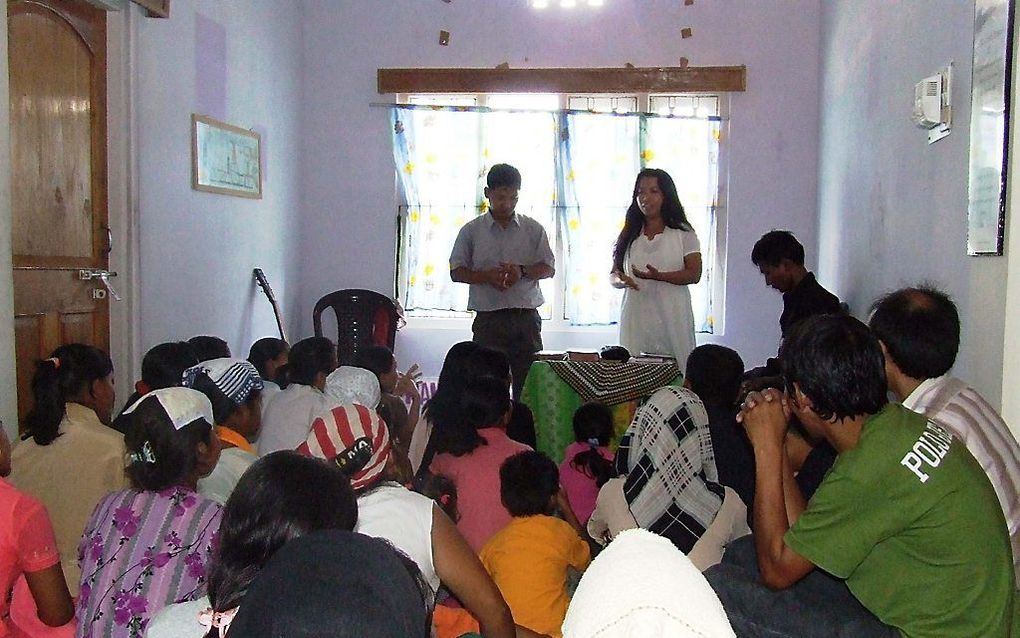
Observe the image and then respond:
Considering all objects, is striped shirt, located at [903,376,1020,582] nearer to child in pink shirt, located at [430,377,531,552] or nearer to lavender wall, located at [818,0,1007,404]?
lavender wall, located at [818,0,1007,404]

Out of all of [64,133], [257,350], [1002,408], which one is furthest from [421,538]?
[64,133]

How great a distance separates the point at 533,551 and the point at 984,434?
1019mm

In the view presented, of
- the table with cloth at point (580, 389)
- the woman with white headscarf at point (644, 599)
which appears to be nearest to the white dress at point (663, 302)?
the table with cloth at point (580, 389)

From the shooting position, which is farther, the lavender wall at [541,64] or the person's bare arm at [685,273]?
the lavender wall at [541,64]

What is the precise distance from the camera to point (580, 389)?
377cm

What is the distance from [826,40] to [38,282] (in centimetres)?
451

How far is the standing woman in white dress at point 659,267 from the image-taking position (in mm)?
4559

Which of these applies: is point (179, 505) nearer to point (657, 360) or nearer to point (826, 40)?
point (657, 360)

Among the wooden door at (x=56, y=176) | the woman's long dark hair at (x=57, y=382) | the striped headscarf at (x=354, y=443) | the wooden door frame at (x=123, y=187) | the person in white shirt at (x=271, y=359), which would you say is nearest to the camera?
the striped headscarf at (x=354, y=443)

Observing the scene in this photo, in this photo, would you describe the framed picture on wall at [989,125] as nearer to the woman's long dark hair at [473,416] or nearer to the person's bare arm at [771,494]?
the person's bare arm at [771,494]

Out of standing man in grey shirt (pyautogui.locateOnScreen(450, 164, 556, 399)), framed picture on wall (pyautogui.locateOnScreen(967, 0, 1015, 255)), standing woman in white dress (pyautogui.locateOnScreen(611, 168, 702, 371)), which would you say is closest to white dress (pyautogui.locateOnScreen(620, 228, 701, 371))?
standing woman in white dress (pyautogui.locateOnScreen(611, 168, 702, 371))

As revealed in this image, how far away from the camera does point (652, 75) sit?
20.3 feet

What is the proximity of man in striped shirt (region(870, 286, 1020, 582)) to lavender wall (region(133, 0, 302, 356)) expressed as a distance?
3411 mm

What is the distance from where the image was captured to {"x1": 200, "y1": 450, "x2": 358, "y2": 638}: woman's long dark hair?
3.79ft
